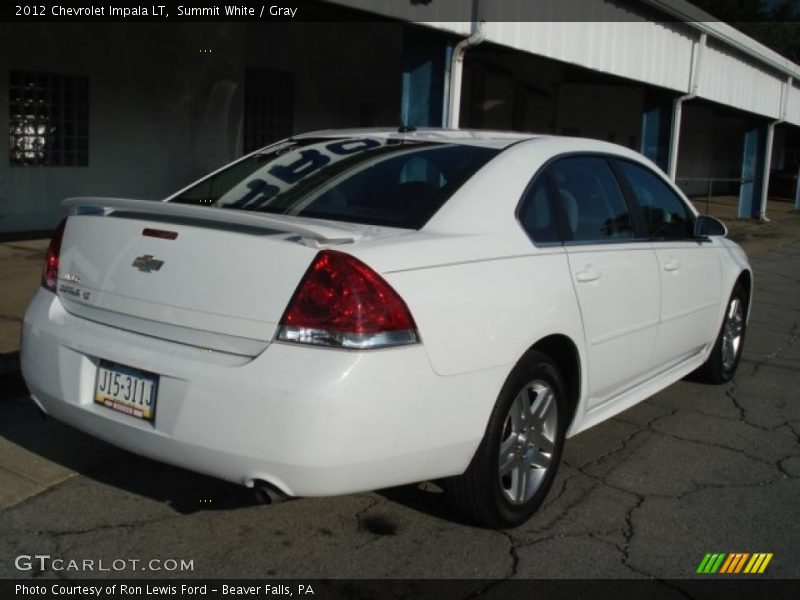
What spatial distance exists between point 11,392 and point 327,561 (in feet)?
8.83

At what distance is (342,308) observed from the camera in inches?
116

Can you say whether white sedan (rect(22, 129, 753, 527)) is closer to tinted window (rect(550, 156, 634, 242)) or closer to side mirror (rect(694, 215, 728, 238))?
tinted window (rect(550, 156, 634, 242))

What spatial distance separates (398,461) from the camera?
3.07m

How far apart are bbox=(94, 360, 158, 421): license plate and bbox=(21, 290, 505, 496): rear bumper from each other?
1.2 inches

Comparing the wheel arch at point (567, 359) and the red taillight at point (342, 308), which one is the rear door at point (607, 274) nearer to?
the wheel arch at point (567, 359)

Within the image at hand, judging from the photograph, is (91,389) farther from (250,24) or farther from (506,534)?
(250,24)

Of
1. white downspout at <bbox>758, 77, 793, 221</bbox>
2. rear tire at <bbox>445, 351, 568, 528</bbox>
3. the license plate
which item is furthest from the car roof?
white downspout at <bbox>758, 77, 793, 221</bbox>

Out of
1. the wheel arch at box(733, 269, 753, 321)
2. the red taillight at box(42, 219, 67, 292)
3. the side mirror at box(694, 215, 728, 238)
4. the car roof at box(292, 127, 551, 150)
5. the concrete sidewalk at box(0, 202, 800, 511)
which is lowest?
the concrete sidewalk at box(0, 202, 800, 511)

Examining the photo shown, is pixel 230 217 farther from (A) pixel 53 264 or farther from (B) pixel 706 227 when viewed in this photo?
(B) pixel 706 227

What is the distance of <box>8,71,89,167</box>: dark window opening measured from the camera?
10562mm

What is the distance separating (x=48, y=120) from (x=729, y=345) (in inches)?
337

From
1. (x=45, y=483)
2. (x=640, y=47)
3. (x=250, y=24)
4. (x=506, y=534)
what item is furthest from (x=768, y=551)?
(x=250, y=24)

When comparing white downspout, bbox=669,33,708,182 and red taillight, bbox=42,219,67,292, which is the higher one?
white downspout, bbox=669,33,708,182

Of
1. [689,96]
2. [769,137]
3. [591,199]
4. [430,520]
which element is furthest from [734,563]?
[769,137]
